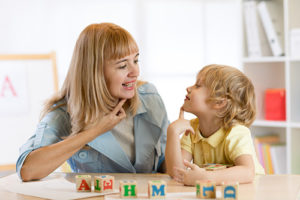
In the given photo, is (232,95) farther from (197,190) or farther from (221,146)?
(197,190)

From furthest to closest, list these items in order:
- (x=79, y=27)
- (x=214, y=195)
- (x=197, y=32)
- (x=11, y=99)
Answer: (x=197, y=32), (x=79, y=27), (x=11, y=99), (x=214, y=195)

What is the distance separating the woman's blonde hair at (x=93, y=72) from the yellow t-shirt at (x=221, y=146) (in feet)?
1.22

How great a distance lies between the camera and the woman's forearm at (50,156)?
1.53 metres

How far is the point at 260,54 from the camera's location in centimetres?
304

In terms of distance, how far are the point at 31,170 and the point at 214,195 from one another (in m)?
0.68

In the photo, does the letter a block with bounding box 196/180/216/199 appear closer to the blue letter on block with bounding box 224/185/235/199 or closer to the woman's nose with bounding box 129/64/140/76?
the blue letter on block with bounding box 224/185/235/199

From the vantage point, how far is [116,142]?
1.75 m

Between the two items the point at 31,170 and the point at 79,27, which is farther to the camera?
the point at 79,27

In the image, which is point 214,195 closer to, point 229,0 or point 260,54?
point 260,54

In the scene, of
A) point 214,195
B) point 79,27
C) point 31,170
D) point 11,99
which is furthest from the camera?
point 79,27

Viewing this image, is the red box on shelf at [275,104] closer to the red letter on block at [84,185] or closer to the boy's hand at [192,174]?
the boy's hand at [192,174]

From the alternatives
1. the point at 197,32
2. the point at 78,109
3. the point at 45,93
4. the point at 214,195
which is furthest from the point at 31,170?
the point at 197,32

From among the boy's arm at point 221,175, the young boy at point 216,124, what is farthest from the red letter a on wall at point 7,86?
the boy's arm at point 221,175

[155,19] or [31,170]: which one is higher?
[155,19]
